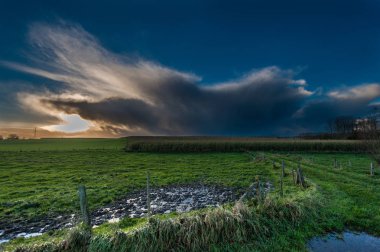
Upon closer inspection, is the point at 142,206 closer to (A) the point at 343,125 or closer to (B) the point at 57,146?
(B) the point at 57,146

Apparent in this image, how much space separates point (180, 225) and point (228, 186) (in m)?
14.1

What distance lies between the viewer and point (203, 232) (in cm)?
858

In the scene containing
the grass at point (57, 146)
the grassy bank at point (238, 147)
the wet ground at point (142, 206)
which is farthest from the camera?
the grass at point (57, 146)

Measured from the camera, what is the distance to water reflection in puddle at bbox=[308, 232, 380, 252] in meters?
8.63

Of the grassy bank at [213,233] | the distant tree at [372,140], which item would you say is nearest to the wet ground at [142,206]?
the grassy bank at [213,233]

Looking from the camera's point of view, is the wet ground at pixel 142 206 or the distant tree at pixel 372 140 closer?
the wet ground at pixel 142 206

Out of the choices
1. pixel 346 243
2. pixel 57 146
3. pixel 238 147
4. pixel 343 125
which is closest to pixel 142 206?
pixel 346 243

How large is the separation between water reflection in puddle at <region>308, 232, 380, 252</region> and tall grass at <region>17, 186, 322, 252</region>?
114cm

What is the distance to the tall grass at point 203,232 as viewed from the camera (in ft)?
25.5

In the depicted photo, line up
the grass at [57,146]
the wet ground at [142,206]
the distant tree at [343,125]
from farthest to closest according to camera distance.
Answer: the distant tree at [343,125] → the grass at [57,146] → the wet ground at [142,206]

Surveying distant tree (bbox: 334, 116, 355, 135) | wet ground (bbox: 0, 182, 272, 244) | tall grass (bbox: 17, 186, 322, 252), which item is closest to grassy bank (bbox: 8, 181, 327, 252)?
tall grass (bbox: 17, 186, 322, 252)

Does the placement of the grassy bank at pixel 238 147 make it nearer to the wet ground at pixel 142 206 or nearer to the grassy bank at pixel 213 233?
the wet ground at pixel 142 206

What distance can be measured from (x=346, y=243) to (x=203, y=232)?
229 inches

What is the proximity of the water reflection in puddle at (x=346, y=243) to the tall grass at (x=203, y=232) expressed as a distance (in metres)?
1.14
